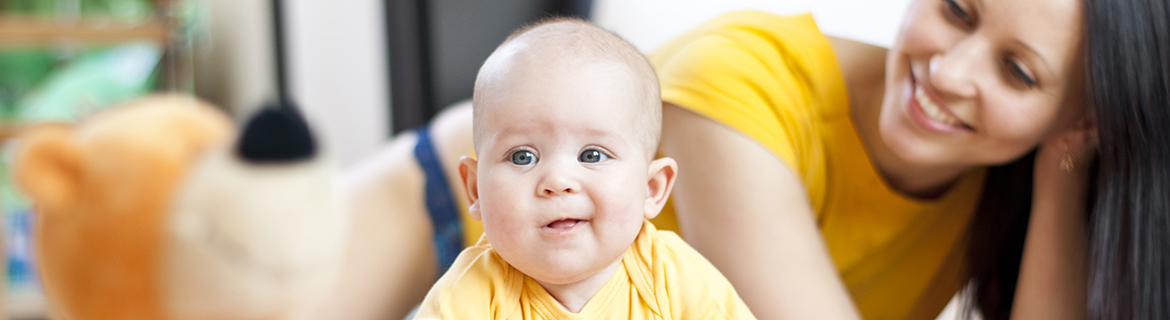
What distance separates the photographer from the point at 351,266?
0.85m

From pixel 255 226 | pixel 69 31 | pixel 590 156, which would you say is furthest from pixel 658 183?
pixel 69 31

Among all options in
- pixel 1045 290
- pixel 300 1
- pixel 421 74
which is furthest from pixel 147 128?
pixel 300 1

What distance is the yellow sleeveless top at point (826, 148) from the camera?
644 millimetres

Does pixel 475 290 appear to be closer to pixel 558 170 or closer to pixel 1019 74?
pixel 558 170

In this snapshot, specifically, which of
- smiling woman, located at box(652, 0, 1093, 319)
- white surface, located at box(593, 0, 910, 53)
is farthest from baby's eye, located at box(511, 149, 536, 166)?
white surface, located at box(593, 0, 910, 53)

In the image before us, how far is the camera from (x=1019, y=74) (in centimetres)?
58

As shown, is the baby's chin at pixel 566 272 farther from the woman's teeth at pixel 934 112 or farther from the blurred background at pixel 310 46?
the blurred background at pixel 310 46

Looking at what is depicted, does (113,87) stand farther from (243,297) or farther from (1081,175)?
(1081,175)

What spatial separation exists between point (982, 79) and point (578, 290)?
359mm

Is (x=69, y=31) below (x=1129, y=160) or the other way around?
the other way around

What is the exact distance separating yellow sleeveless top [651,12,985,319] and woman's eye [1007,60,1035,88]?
163mm

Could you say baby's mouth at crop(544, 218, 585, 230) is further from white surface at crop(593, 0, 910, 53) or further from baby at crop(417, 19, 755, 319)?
white surface at crop(593, 0, 910, 53)

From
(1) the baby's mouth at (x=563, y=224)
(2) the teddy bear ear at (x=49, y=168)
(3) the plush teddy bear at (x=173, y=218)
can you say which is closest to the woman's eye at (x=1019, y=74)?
(1) the baby's mouth at (x=563, y=224)

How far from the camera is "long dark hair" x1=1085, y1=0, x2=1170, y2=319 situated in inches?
22.3
